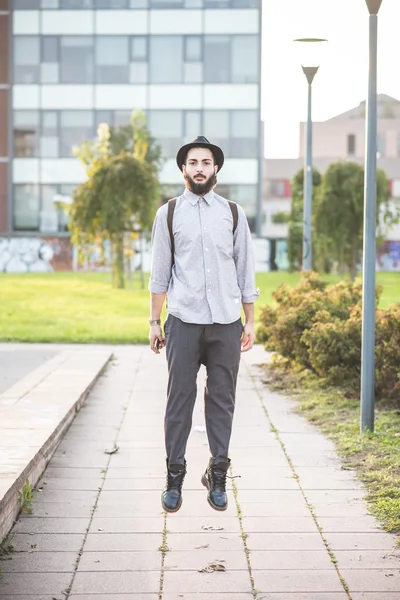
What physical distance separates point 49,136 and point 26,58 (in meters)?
4.09

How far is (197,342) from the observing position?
5910 millimetres

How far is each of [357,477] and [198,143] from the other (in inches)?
114

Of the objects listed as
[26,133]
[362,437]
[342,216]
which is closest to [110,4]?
[26,133]

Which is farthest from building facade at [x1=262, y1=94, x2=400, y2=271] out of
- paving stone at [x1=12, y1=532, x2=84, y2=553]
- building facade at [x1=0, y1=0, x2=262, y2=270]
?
paving stone at [x1=12, y1=532, x2=84, y2=553]

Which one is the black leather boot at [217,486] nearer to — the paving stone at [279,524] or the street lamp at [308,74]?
the paving stone at [279,524]

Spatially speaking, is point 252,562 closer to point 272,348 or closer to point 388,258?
point 272,348

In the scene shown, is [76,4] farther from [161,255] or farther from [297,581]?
[297,581]

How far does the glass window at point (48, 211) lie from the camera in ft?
200

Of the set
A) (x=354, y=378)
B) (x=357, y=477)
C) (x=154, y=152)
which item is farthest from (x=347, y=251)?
(x=357, y=477)

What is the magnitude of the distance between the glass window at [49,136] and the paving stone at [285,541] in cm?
5550

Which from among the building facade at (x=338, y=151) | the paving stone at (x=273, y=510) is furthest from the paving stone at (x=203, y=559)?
the building facade at (x=338, y=151)

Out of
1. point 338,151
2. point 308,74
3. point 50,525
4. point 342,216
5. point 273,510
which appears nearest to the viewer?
point 50,525

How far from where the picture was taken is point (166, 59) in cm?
5972

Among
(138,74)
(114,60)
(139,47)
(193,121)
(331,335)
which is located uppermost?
(139,47)
